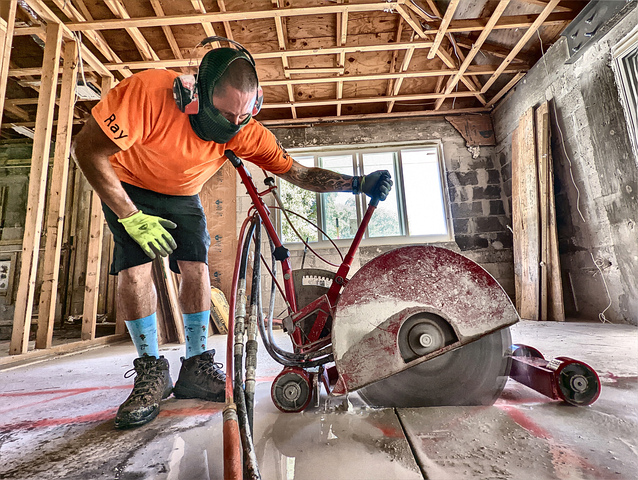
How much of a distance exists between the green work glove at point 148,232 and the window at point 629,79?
154 inches

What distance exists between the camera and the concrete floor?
0.80 meters

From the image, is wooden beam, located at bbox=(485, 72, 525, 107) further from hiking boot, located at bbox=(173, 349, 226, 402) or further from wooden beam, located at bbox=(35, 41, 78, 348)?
wooden beam, located at bbox=(35, 41, 78, 348)

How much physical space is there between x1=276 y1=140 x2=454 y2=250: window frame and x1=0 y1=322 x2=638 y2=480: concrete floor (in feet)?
11.2

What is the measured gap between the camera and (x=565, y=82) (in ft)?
11.8

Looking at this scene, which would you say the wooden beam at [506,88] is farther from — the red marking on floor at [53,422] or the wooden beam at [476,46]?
the red marking on floor at [53,422]

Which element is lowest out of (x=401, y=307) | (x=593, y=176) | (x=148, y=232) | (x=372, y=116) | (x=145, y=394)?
(x=145, y=394)

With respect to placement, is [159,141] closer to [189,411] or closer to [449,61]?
[189,411]

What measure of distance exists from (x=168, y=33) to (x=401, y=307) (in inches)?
164

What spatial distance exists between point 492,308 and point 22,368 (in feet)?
10.0

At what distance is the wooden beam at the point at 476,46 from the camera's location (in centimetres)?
325

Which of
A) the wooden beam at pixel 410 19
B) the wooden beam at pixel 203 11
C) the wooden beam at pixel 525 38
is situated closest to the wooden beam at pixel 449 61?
the wooden beam at pixel 525 38

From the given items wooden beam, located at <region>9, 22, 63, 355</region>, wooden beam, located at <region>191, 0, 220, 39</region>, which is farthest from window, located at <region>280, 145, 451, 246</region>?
wooden beam, located at <region>9, 22, 63, 355</region>

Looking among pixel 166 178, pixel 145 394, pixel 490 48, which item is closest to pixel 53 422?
pixel 145 394

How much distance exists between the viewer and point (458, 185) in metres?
4.98
